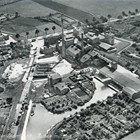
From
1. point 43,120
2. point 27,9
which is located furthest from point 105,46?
point 27,9

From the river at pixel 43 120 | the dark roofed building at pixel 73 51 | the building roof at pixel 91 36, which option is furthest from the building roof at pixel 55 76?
the building roof at pixel 91 36

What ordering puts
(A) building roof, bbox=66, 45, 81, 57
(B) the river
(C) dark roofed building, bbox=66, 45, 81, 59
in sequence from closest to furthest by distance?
(B) the river < (C) dark roofed building, bbox=66, 45, 81, 59 < (A) building roof, bbox=66, 45, 81, 57

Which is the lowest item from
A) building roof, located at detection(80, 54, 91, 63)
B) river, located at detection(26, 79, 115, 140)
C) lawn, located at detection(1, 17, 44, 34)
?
river, located at detection(26, 79, 115, 140)

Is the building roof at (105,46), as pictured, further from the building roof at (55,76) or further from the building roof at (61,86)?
the building roof at (61,86)

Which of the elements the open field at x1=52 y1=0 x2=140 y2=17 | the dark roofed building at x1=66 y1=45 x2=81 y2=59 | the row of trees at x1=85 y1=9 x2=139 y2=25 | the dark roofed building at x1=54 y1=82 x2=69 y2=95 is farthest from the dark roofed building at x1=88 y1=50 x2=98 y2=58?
the open field at x1=52 y1=0 x2=140 y2=17

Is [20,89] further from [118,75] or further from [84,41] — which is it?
[84,41]

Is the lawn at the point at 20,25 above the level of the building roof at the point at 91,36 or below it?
below

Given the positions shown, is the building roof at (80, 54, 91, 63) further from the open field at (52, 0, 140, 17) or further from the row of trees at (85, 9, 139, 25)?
the open field at (52, 0, 140, 17)

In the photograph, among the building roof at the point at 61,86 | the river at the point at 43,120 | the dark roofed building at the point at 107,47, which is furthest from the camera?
the dark roofed building at the point at 107,47
